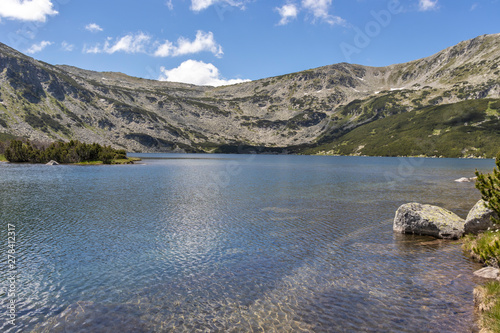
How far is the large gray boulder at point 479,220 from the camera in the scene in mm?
27895

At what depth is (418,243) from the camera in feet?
92.7

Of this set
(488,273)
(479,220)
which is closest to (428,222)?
(479,220)

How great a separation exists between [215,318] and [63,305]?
29.1 feet

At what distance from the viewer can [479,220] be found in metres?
28.6

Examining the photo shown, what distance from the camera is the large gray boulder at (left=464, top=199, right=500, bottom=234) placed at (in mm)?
27895

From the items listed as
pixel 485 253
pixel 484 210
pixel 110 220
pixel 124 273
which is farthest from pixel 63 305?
pixel 484 210

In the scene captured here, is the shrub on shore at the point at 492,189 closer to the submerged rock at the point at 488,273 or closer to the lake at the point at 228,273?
the submerged rock at the point at 488,273

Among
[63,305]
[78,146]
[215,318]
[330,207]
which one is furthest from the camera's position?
[78,146]

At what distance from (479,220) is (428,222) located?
434cm

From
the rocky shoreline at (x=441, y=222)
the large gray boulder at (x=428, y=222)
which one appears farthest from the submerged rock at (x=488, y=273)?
the large gray boulder at (x=428, y=222)

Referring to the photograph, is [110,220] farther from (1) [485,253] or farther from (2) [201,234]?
(1) [485,253]

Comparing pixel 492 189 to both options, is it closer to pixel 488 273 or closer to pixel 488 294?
pixel 488 273

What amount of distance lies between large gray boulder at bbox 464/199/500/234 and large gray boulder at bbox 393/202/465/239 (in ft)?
2.62

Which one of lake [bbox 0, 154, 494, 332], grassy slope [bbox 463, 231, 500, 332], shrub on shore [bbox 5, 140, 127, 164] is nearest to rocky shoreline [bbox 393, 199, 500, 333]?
grassy slope [bbox 463, 231, 500, 332]
